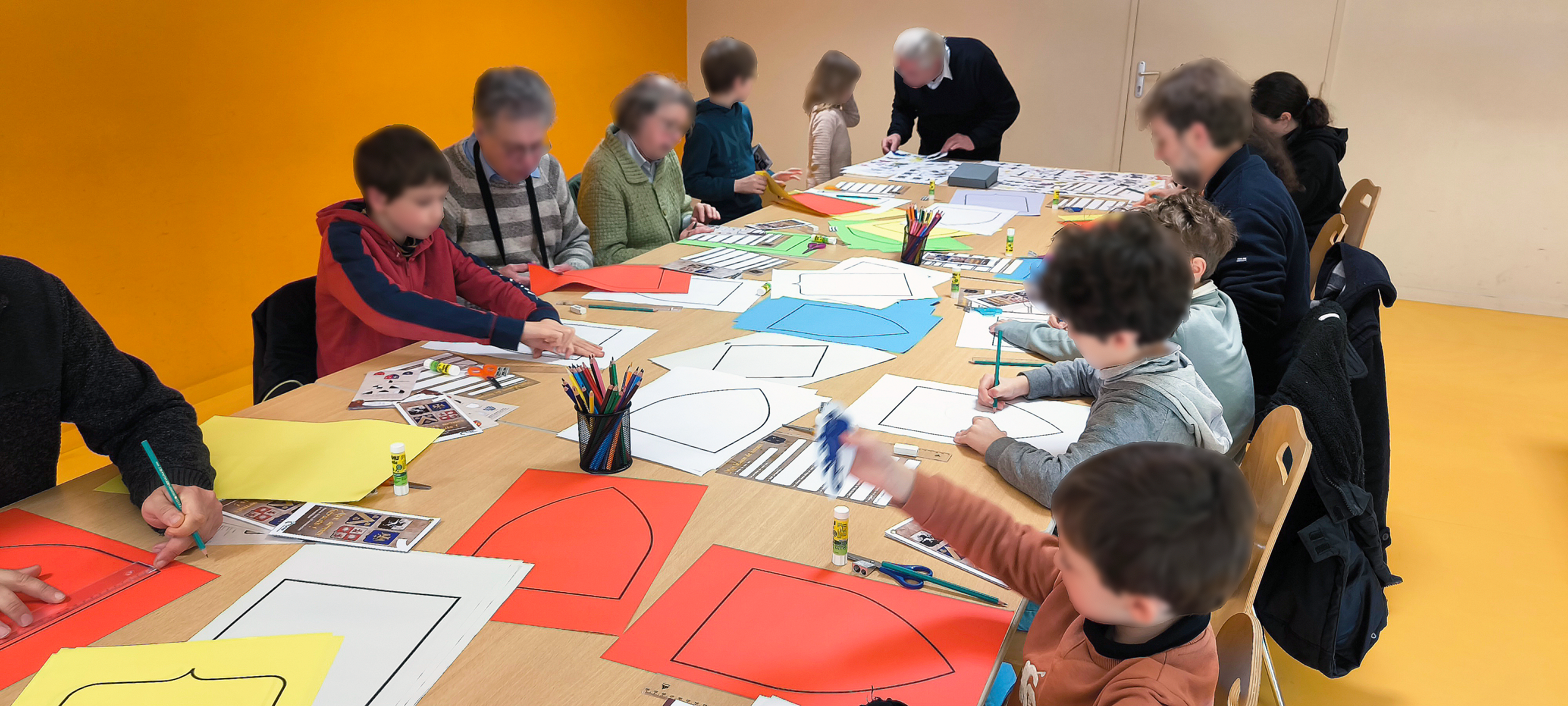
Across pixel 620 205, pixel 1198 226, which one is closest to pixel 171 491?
pixel 1198 226

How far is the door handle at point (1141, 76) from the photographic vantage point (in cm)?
520

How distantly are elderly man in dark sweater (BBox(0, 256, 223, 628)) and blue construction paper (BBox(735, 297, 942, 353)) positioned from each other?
1.03m

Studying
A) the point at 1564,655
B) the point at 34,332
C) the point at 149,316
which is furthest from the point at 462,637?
the point at 149,316

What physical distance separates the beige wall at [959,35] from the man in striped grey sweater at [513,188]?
3670mm

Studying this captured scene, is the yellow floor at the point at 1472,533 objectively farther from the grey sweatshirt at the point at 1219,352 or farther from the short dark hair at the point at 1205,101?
the short dark hair at the point at 1205,101

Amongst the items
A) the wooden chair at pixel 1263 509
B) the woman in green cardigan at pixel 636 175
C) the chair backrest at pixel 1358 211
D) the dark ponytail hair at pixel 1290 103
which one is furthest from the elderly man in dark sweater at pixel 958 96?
the wooden chair at pixel 1263 509

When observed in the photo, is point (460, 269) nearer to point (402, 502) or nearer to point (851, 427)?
point (402, 502)

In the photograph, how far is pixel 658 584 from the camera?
1030 millimetres

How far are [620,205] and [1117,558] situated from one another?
230 cm

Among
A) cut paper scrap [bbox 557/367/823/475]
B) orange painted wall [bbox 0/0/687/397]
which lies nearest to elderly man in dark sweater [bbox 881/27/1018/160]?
orange painted wall [bbox 0/0/687/397]

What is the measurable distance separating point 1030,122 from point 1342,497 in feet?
14.7

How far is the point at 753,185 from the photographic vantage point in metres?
3.30

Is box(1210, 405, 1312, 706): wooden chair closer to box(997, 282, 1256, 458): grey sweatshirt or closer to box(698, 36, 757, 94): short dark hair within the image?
box(997, 282, 1256, 458): grey sweatshirt

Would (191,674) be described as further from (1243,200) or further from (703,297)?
(1243,200)
